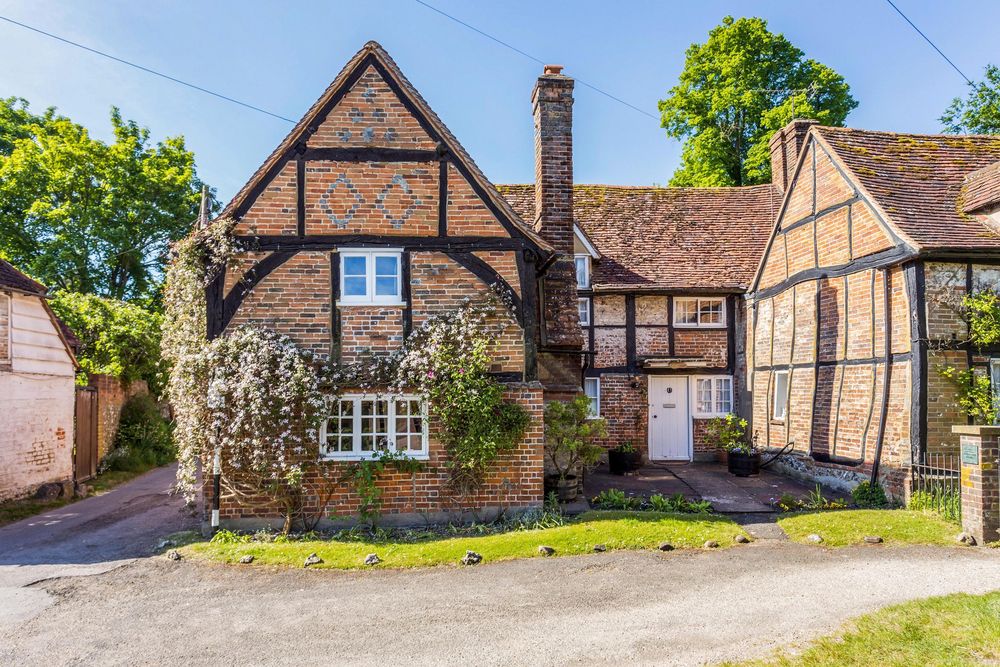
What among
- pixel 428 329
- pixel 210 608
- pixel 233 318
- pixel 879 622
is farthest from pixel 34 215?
pixel 879 622

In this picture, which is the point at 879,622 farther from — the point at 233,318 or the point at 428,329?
the point at 233,318


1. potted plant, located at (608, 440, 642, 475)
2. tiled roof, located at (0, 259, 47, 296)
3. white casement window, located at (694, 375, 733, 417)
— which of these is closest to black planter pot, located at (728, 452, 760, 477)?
potted plant, located at (608, 440, 642, 475)

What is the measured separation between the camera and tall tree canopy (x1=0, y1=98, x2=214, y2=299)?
24078mm

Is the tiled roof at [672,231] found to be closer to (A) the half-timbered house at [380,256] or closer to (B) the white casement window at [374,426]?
(A) the half-timbered house at [380,256]

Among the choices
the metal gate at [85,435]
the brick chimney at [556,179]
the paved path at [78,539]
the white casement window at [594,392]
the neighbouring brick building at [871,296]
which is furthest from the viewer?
the white casement window at [594,392]

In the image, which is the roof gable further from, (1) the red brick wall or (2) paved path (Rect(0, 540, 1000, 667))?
(2) paved path (Rect(0, 540, 1000, 667))

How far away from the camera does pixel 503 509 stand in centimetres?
1019

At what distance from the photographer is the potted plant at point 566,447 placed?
11.1 m

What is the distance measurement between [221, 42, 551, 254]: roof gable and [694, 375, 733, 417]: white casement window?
8957 millimetres

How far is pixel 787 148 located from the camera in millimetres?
18312

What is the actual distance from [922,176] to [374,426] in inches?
472

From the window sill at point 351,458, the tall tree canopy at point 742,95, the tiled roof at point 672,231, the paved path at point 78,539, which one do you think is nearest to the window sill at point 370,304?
the window sill at point 351,458

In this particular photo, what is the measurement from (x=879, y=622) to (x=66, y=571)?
9.54 metres

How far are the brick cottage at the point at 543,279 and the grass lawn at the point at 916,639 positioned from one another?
5119mm
